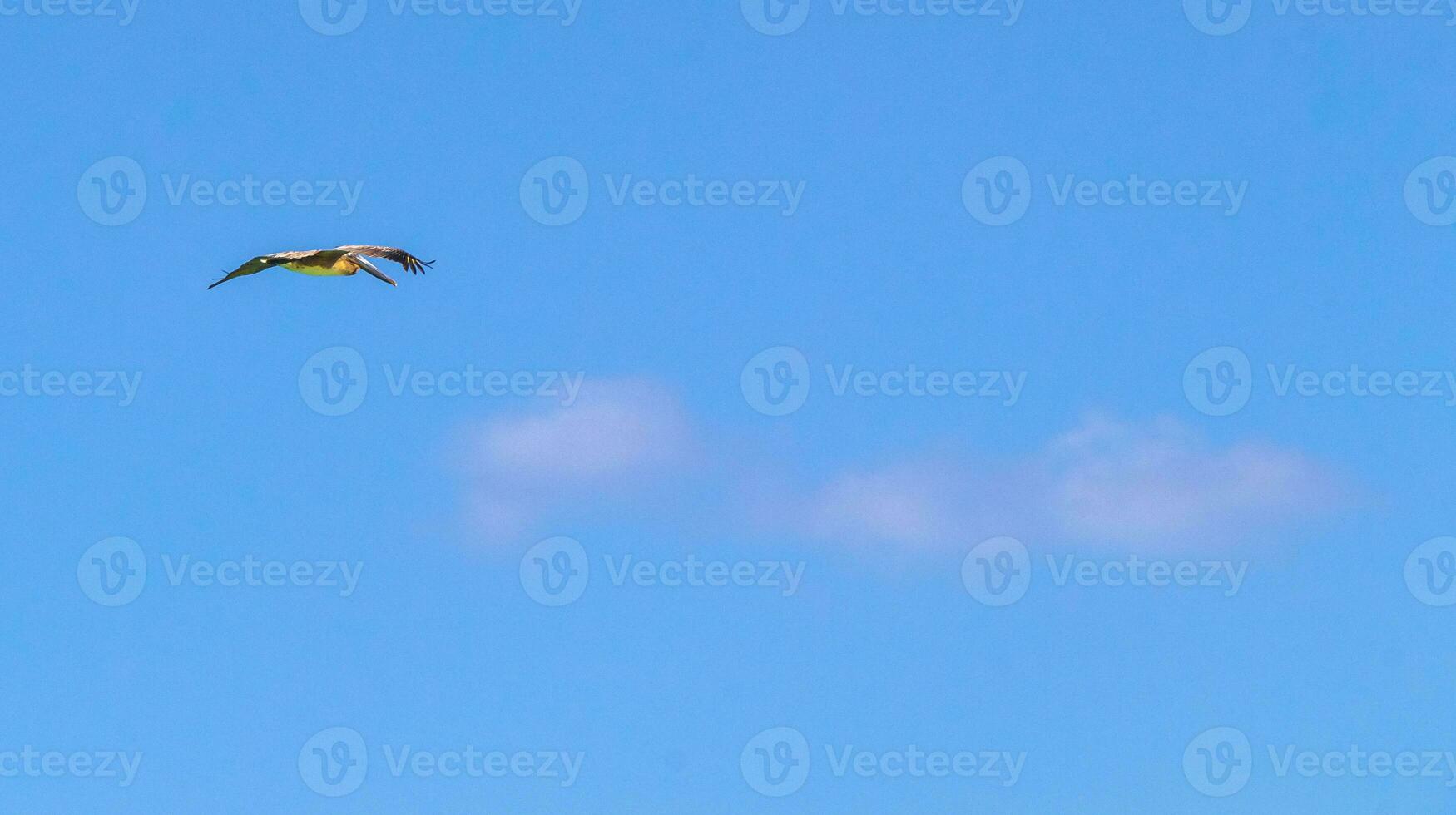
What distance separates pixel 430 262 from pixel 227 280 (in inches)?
205

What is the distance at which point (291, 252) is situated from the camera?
51781 mm

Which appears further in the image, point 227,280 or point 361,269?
point 361,269

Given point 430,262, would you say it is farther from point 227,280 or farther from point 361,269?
point 227,280

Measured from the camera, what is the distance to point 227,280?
4938cm

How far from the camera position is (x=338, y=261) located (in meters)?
52.4

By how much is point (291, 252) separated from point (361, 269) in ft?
6.42

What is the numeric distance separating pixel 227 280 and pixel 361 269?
4.43 meters

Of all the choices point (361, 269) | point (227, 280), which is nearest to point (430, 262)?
point (361, 269)

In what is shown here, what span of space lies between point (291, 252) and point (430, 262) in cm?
335

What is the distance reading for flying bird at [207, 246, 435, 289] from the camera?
51.2 m

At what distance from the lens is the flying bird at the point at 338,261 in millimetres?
51250

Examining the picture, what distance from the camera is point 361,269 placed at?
2088 inches
